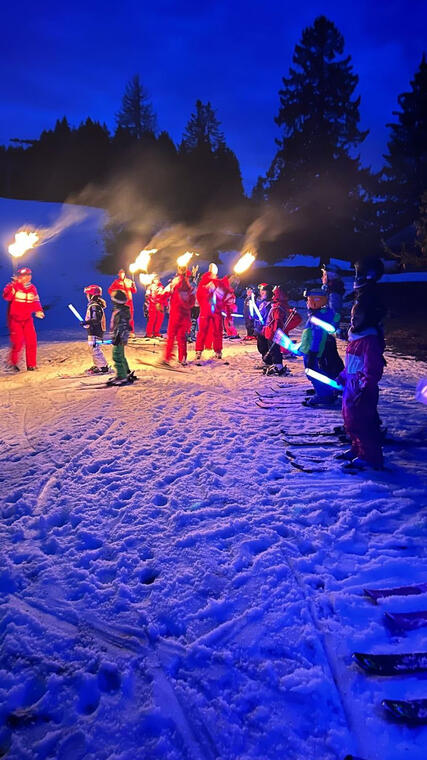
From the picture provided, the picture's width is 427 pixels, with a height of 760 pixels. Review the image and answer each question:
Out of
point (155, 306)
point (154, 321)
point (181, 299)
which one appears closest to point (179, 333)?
point (181, 299)

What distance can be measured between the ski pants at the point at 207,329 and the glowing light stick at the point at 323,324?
4338mm

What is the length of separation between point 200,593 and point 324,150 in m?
24.3

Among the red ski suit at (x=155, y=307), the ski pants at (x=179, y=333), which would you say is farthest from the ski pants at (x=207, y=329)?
the red ski suit at (x=155, y=307)

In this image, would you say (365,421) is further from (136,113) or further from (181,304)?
(136,113)

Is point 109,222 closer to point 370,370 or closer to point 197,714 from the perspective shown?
point 370,370

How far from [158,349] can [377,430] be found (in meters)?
9.12

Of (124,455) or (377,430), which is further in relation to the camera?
(124,455)

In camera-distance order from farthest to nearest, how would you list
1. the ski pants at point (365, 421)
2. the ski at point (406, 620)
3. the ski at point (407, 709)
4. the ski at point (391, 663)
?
the ski pants at point (365, 421), the ski at point (406, 620), the ski at point (391, 663), the ski at point (407, 709)

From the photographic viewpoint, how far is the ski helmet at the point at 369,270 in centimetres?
442

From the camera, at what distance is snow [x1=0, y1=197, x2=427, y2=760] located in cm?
203

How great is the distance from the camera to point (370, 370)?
448 centimetres

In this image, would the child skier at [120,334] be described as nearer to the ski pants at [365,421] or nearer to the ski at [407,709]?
the ski pants at [365,421]

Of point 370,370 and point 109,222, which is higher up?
point 109,222

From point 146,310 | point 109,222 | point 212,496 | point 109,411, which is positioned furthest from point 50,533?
point 109,222
